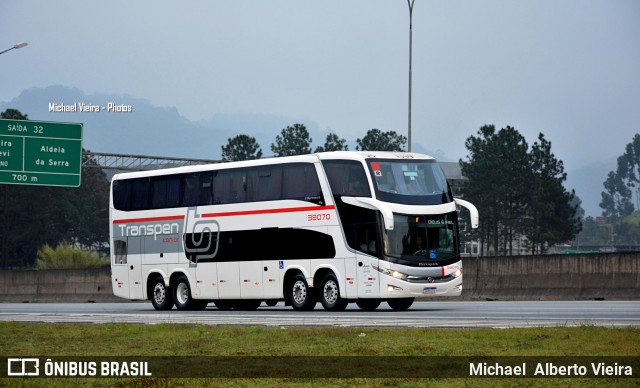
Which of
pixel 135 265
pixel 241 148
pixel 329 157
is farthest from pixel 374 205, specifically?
pixel 241 148

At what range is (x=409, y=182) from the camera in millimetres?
31000

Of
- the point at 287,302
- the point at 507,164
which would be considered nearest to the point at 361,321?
the point at 287,302

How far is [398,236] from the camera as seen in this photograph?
1191 inches

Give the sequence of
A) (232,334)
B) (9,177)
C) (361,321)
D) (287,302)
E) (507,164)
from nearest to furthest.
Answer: (232,334), (361,321), (287,302), (9,177), (507,164)

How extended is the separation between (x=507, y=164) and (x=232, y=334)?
126446mm

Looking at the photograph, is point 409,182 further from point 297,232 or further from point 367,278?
point 297,232

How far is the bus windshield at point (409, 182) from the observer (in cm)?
3059

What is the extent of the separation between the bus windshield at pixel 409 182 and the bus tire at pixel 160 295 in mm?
8650

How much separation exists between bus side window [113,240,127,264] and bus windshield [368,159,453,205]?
1043cm

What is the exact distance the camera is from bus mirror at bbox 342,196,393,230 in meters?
29.6

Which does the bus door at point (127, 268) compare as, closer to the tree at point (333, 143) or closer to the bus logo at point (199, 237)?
the bus logo at point (199, 237)

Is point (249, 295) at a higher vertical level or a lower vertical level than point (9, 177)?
lower

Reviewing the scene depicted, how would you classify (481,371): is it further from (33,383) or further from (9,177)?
(9,177)

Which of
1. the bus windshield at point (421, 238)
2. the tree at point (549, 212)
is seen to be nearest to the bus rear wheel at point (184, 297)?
the bus windshield at point (421, 238)
